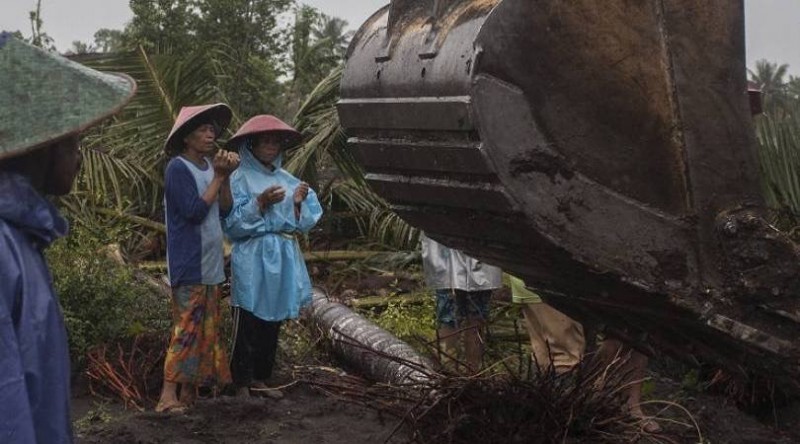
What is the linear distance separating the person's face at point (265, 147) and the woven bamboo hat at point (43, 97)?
408 centimetres

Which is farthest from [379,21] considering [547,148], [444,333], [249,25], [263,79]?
[249,25]

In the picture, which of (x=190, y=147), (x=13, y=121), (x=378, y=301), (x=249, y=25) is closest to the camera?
(x=13, y=121)

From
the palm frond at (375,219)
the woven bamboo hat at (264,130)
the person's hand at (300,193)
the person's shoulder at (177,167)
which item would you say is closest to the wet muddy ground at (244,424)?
the person's hand at (300,193)

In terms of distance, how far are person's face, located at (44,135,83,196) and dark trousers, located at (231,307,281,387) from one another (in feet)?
12.9

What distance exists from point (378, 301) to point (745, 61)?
5657 mm

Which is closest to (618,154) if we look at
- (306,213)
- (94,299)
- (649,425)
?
(649,425)

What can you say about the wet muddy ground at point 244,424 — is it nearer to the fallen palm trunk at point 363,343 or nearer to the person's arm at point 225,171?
the fallen palm trunk at point 363,343

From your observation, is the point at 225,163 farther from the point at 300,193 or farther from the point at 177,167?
the point at 300,193

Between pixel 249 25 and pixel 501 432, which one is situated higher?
pixel 249 25

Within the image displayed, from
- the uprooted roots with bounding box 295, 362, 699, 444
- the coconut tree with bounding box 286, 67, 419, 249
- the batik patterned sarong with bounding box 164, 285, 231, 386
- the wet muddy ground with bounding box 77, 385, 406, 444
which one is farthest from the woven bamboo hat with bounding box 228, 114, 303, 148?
the uprooted roots with bounding box 295, 362, 699, 444

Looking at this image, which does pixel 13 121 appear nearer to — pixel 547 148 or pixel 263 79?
pixel 547 148

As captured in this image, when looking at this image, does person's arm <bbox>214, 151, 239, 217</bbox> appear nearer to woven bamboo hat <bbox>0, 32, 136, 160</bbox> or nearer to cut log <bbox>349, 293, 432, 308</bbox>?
cut log <bbox>349, 293, 432, 308</bbox>

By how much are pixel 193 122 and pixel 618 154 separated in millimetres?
3656

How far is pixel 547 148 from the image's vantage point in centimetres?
338
